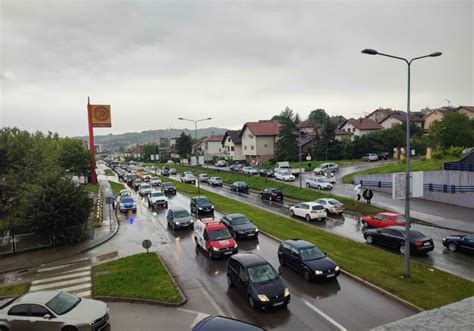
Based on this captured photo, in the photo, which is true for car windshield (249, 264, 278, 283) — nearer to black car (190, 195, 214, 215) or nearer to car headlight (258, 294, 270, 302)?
car headlight (258, 294, 270, 302)

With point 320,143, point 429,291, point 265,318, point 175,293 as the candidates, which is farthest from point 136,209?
point 320,143

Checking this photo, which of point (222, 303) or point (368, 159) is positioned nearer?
point (222, 303)

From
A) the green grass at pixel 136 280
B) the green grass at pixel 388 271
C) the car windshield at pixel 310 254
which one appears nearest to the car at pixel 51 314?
the green grass at pixel 136 280

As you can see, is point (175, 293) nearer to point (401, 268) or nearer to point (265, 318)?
point (265, 318)

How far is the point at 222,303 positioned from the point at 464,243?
14.2m

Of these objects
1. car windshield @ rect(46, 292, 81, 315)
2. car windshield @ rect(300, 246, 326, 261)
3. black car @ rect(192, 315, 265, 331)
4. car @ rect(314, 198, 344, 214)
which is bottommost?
car @ rect(314, 198, 344, 214)

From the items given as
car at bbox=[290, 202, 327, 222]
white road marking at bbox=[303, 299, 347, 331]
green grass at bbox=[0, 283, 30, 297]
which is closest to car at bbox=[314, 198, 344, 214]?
car at bbox=[290, 202, 327, 222]

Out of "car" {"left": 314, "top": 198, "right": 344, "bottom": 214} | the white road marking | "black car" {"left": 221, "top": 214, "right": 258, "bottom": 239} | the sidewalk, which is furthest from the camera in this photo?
"car" {"left": 314, "top": 198, "right": 344, "bottom": 214}

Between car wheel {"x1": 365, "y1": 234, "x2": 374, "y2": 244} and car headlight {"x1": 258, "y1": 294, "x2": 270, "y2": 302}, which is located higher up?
car headlight {"x1": 258, "y1": 294, "x2": 270, "y2": 302}

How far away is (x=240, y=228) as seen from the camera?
2236cm

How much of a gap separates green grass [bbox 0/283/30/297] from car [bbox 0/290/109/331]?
4112mm

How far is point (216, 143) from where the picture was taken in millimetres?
116562

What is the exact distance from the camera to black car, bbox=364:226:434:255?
59.7 feet

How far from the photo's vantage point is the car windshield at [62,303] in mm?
11336
